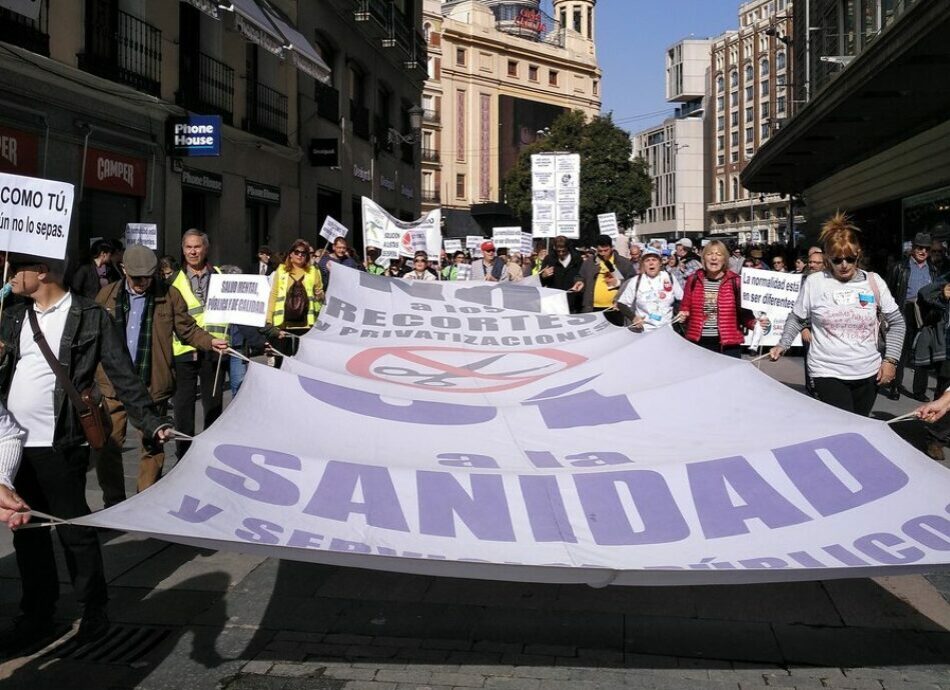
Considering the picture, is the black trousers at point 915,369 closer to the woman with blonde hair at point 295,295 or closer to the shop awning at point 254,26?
the woman with blonde hair at point 295,295

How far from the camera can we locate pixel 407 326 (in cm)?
916

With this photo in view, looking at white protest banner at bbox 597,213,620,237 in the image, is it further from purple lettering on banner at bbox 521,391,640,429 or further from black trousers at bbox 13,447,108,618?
black trousers at bbox 13,447,108,618

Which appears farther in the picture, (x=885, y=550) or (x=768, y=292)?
(x=768, y=292)

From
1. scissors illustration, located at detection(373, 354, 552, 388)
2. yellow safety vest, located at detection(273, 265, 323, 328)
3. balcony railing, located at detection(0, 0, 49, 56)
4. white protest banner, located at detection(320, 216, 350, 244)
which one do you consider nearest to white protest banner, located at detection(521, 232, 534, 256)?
white protest banner, located at detection(320, 216, 350, 244)

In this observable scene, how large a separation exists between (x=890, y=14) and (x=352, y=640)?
19.1 m

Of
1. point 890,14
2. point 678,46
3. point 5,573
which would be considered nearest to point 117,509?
point 5,573

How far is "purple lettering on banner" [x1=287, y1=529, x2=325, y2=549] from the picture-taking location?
12.9ft

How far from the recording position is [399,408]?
5.74 meters

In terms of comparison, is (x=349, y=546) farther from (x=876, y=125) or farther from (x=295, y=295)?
(x=876, y=125)

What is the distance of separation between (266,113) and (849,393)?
19297 millimetres

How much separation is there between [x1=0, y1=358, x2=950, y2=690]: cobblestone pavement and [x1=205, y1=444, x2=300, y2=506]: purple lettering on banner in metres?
0.80

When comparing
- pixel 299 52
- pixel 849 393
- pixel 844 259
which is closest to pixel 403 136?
pixel 299 52

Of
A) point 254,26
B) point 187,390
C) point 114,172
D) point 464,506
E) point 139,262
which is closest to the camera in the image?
point 464,506

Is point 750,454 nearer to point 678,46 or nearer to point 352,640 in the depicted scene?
point 352,640
